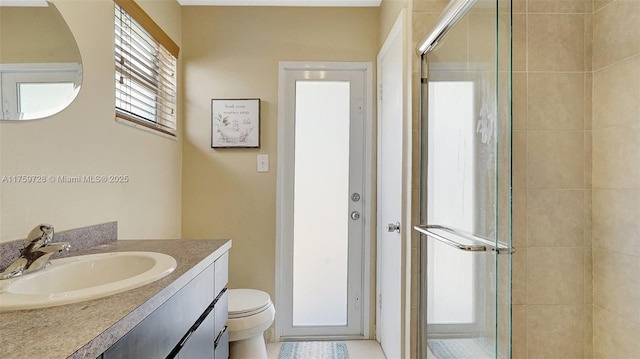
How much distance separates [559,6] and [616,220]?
3.26 ft

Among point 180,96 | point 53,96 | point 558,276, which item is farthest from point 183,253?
point 558,276

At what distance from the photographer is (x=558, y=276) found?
4.99 feet

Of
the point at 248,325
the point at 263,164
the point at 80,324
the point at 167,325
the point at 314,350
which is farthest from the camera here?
the point at 263,164

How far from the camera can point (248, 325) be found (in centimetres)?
175

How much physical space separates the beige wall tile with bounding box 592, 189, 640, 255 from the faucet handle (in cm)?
214

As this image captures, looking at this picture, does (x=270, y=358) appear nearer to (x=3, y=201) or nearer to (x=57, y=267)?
(x=57, y=267)

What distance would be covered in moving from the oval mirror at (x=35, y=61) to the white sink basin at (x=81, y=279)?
0.50 metres

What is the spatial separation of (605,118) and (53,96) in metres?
2.25

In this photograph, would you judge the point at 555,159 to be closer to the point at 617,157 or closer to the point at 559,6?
the point at 617,157

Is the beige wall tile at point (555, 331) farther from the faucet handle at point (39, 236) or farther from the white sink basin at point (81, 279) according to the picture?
the faucet handle at point (39, 236)

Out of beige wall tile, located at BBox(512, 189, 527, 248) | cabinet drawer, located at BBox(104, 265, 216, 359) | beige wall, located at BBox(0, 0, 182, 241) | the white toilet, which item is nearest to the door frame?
the white toilet

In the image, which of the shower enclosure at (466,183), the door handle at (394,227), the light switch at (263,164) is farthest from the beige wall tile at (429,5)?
the light switch at (263,164)

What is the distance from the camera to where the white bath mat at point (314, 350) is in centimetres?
212

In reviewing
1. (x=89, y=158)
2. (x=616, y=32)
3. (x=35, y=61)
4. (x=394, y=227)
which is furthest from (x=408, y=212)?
(x=35, y=61)
